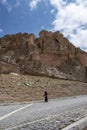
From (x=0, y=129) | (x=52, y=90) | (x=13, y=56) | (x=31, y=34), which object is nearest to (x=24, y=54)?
(x=13, y=56)

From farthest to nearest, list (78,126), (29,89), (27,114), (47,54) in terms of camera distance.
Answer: (47,54)
(29,89)
(27,114)
(78,126)

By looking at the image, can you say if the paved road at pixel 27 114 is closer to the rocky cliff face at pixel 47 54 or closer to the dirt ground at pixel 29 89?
the dirt ground at pixel 29 89

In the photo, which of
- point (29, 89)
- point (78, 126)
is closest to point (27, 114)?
point (78, 126)

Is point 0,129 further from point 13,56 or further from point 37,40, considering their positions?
point 37,40

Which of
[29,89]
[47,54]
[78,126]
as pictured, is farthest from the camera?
[47,54]

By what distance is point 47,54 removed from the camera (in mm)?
113312

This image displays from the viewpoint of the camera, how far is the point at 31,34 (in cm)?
11462

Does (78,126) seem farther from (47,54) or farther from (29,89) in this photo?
(47,54)

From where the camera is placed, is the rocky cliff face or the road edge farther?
the rocky cliff face

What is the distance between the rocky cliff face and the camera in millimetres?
104500

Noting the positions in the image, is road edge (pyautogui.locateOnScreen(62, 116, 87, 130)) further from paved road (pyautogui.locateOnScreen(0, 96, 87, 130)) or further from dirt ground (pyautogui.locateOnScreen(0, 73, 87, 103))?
dirt ground (pyautogui.locateOnScreen(0, 73, 87, 103))

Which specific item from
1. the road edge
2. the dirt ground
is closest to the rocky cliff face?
the dirt ground

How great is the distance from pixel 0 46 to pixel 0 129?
334ft

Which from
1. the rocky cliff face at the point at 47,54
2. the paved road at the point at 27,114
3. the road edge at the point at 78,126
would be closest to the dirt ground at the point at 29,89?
the paved road at the point at 27,114
